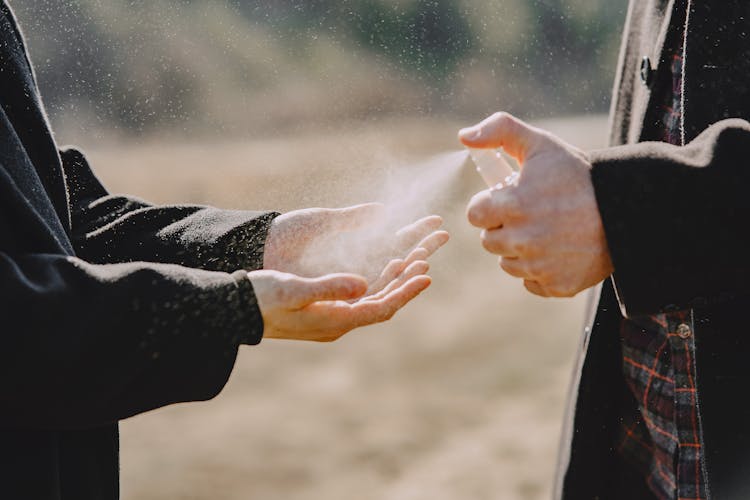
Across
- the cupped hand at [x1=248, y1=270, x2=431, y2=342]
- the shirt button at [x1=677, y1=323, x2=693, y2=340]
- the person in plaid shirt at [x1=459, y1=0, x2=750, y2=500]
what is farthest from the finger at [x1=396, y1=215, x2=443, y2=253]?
the shirt button at [x1=677, y1=323, x2=693, y2=340]

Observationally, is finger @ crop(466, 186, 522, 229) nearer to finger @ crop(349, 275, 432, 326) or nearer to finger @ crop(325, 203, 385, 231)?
finger @ crop(349, 275, 432, 326)

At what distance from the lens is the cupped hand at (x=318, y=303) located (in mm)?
1460

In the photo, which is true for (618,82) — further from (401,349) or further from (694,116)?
(401,349)

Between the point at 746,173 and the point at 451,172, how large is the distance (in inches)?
48.2

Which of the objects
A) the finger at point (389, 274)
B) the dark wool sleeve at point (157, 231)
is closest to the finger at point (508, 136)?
the finger at point (389, 274)

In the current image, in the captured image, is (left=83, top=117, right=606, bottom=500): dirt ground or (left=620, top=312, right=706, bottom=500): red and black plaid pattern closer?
(left=620, top=312, right=706, bottom=500): red and black plaid pattern

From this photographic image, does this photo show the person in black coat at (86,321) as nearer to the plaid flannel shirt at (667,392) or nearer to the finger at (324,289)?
the finger at (324,289)

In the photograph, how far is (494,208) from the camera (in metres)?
1.52

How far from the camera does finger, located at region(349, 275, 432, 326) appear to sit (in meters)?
1.68

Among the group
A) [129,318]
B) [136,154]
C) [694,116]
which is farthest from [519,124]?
[136,154]

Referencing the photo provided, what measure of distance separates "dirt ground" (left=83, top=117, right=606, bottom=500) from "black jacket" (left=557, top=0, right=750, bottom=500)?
46.1 inches

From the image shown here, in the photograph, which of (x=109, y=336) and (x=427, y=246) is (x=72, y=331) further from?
(x=427, y=246)

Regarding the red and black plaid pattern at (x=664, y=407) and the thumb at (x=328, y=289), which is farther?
the red and black plaid pattern at (x=664, y=407)

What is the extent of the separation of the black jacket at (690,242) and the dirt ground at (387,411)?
1172 mm
